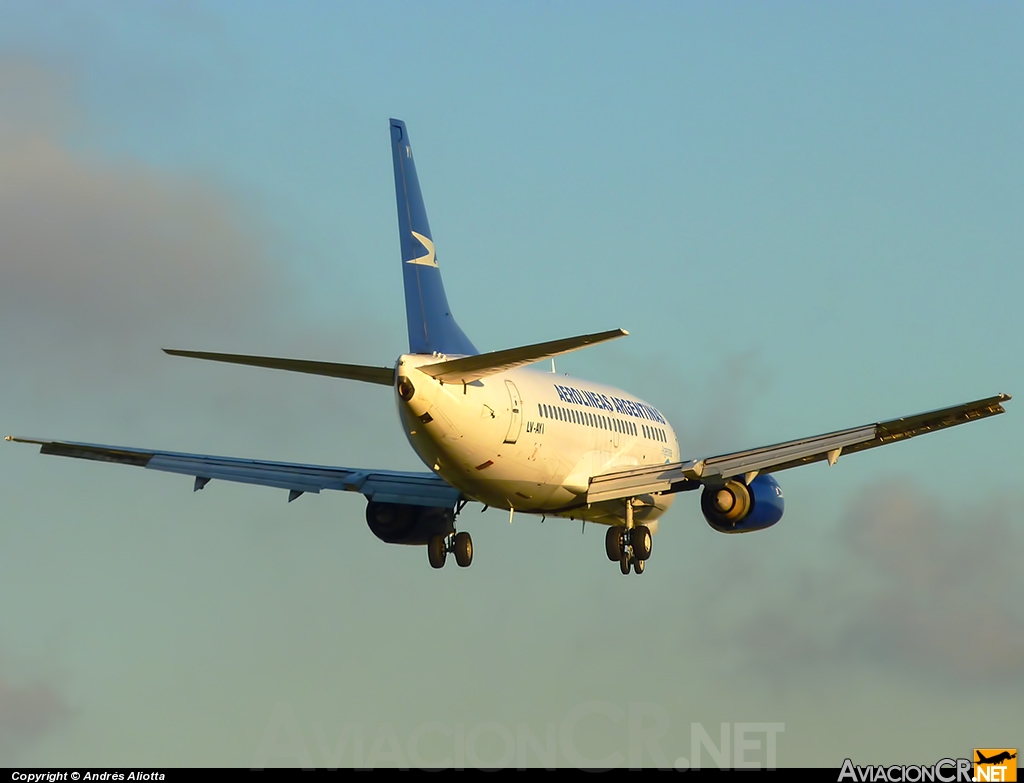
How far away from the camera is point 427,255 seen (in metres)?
53.5

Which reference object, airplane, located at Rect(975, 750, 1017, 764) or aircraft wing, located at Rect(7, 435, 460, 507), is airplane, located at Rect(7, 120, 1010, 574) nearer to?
aircraft wing, located at Rect(7, 435, 460, 507)

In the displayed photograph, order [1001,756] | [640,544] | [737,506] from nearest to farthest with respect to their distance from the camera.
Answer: [1001,756] → [737,506] → [640,544]

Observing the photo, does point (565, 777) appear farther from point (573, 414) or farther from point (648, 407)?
point (648, 407)

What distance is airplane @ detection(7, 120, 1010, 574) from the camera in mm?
46688

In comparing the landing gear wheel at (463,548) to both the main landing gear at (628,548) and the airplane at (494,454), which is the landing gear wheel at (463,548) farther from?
the main landing gear at (628,548)

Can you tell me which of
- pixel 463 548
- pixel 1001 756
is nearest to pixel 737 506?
pixel 463 548

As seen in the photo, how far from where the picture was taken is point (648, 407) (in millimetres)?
62469

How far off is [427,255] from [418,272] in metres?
0.92

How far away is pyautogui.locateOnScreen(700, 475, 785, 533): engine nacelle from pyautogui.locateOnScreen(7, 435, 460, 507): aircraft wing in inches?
285

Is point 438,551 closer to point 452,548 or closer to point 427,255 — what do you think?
point 452,548

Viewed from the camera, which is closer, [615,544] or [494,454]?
[494,454]

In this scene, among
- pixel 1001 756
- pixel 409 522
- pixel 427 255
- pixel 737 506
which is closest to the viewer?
pixel 1001 756

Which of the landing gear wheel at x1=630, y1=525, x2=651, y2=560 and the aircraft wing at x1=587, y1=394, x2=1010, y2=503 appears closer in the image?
the aircraft wing at x1=587, y1=394, x2=1010, y2=503

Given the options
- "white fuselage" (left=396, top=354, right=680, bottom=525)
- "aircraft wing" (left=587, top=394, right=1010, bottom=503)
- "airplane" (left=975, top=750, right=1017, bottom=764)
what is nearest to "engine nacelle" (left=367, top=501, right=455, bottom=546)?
"white fuselage" (left=396, top=354, right=680, bottom=525)
